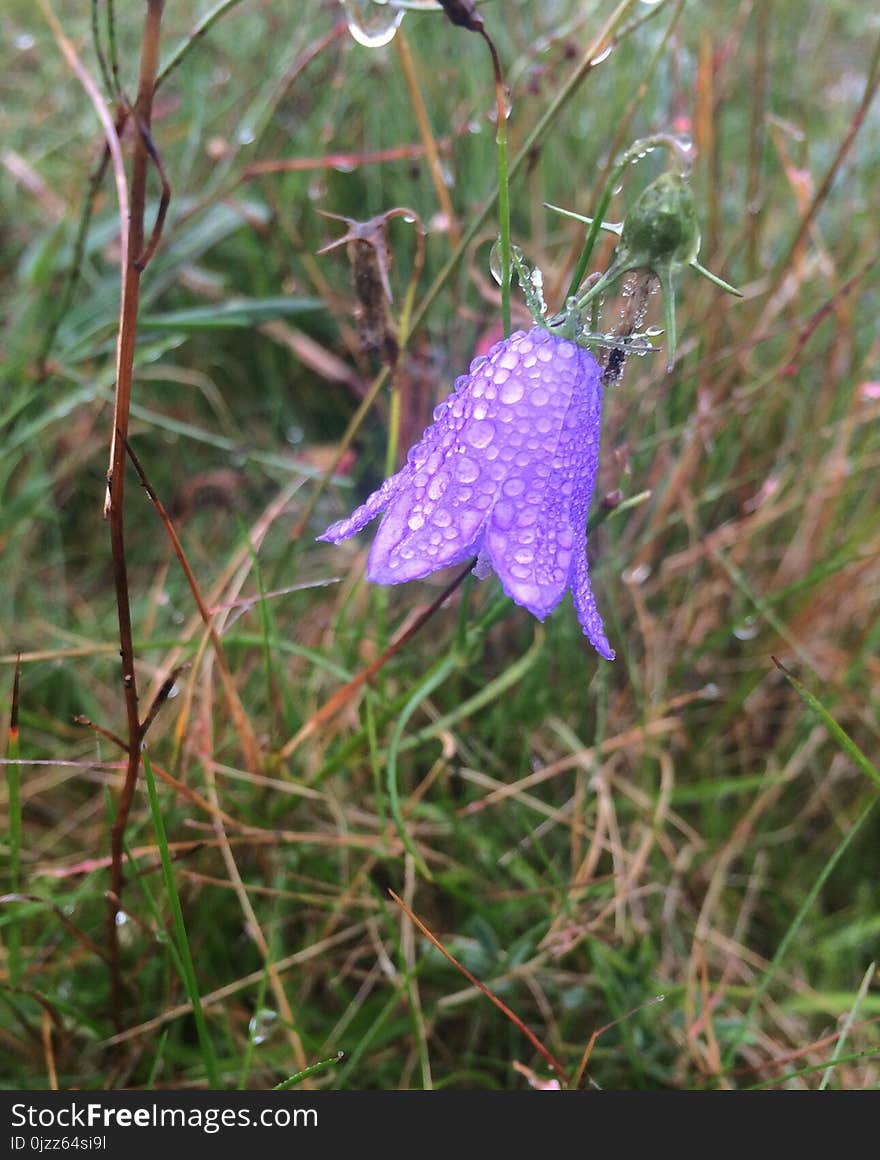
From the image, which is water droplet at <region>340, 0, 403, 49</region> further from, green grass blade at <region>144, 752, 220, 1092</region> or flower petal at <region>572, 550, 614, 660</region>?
green grass blade at <region>144, 752, 220, 1092</region>

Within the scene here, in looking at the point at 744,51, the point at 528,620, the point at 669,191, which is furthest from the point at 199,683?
the point at 744,51

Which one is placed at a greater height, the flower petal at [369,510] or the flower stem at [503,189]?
the flower stem at [503,189]

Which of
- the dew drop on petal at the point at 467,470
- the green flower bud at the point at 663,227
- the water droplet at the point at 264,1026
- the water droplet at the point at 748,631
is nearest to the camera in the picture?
the green flower bud at the point at 663,227

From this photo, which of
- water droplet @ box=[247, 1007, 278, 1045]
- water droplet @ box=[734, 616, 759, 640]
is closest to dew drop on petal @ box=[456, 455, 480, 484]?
water droplet @ box=[247, 1007, 278, 1045]

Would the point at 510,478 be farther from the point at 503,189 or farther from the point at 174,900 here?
the point at 174,900

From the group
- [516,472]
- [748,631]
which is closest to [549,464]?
[516,472]

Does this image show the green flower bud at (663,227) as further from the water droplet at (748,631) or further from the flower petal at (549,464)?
the water droplet at (748,631)

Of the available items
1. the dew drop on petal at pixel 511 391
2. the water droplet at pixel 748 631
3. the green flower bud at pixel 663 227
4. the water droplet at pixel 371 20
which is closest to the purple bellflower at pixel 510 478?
the dew drop on petal at pixel 511 391
